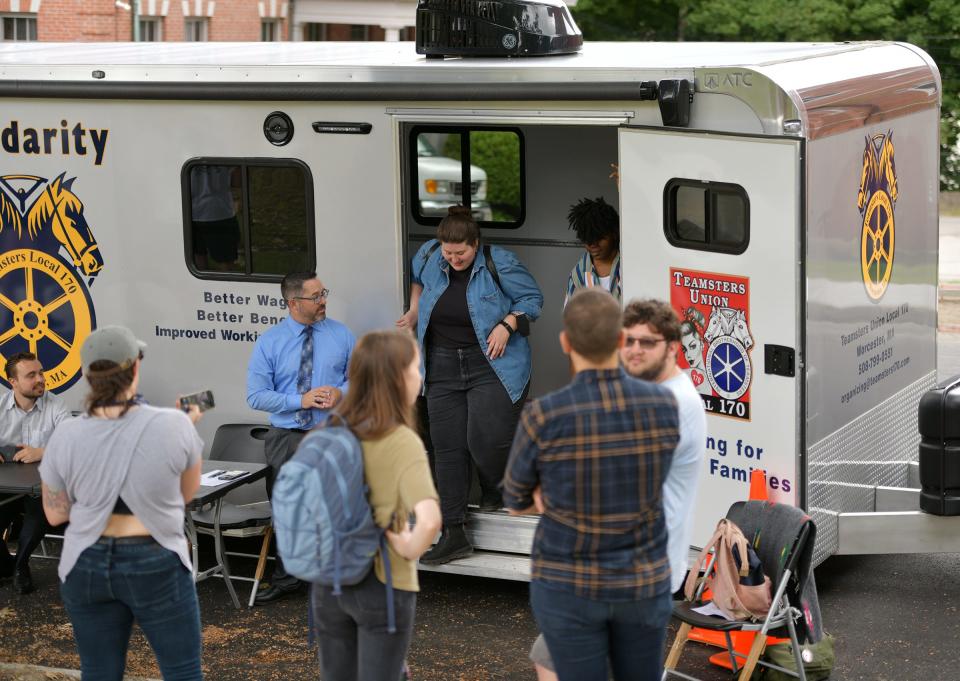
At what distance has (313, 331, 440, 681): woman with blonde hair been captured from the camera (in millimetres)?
3834

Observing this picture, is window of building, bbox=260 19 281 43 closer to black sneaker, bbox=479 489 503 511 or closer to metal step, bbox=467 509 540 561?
black sneaker, bbox=479 489 503 511

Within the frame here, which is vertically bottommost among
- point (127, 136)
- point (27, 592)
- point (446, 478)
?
point (27, 592)

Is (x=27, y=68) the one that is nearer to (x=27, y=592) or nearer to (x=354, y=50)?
(x=354, y=50)

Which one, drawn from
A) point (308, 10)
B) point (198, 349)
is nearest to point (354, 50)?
point (198, 349)

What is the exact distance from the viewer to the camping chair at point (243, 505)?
259 inches

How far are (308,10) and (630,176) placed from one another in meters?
24.7

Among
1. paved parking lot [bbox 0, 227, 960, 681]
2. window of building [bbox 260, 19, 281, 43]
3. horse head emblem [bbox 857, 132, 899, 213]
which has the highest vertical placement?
window of building [bbox 260, 19, 281, 43]

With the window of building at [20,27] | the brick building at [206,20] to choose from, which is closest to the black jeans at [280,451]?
the brick building at [206,20]

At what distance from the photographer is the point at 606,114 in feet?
19.8

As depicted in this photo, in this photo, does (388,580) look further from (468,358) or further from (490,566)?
(468,358)

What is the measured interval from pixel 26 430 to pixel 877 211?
4212mm

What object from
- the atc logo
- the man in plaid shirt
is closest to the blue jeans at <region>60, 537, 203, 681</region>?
the man in plaid shirt

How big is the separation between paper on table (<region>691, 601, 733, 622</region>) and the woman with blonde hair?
5.52ft

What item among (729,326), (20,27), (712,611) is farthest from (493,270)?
(20,27)
